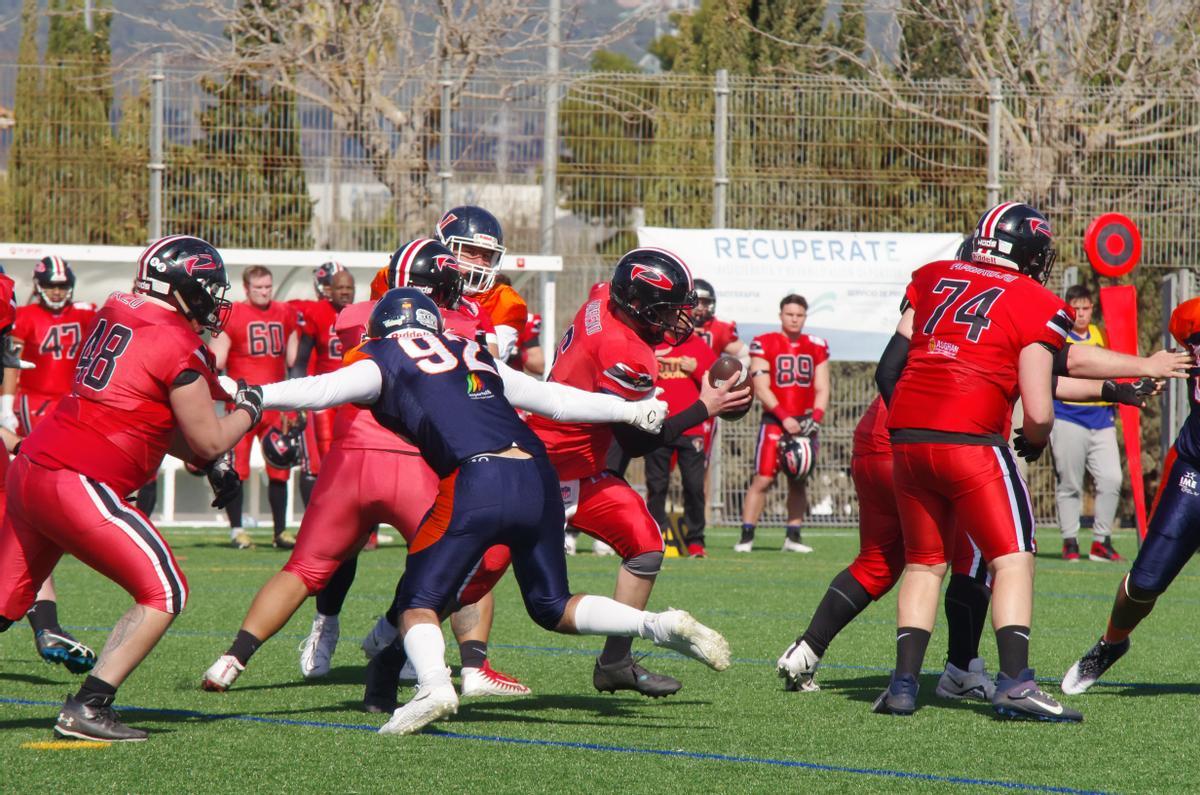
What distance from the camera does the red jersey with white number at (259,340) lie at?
13.1m

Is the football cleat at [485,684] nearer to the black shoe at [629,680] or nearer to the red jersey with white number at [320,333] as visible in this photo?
the black shoe at [629,680]

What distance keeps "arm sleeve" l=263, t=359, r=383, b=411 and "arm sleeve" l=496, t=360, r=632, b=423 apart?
50cm

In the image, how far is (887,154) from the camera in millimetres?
16375

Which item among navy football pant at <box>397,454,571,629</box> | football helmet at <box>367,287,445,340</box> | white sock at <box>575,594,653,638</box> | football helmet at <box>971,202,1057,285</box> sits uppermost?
football helmet at <box>971,202,1057,285</box>

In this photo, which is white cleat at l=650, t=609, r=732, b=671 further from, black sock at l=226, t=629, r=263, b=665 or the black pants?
the black pants

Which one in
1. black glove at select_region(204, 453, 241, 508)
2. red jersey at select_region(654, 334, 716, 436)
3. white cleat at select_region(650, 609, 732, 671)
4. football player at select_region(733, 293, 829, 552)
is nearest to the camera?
white cleat at select_region(650, 609, 732, 671)

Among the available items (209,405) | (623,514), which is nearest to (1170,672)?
(623,514)

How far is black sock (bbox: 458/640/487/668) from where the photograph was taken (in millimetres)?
6605

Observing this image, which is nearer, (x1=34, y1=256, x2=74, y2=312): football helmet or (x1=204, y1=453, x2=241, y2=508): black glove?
(x1=204, y1=453, x2=241, y2=508): black glove

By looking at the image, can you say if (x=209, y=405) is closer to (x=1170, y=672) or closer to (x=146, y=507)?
(x=1170, y=672)

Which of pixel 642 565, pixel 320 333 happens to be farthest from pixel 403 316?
pixel 320 333

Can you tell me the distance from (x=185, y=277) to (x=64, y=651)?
1984mm

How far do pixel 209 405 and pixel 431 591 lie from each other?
97cm

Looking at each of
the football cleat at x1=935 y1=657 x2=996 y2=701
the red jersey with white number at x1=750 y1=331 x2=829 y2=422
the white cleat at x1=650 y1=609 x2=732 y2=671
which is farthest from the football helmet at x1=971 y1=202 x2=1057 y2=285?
the red jersey with white number at x1=750 y1=331 x2=829 y2=422
